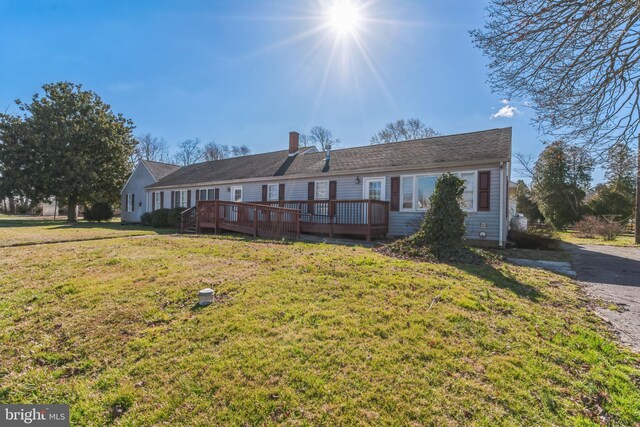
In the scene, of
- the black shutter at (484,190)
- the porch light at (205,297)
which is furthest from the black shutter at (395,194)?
the porch light at (205,297)

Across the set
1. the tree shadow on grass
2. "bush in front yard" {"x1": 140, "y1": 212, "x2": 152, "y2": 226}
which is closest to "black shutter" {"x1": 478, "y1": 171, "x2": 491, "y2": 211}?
the tree shadow on grass

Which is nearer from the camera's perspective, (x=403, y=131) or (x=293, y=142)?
(x=293, y=142)

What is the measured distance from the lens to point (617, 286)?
5898 millimetres

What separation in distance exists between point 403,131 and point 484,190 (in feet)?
81.2

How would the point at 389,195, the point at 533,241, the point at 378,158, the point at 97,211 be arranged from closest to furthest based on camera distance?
the point at 533,241
the point at 389,195
the point at 378,158
the point at 97,211

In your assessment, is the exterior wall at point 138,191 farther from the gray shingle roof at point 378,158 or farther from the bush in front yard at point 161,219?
the bush in front yard at point 161,219

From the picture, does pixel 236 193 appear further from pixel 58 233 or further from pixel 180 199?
pixel 58 233

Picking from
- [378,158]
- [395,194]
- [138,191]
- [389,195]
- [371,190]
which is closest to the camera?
[395,194]

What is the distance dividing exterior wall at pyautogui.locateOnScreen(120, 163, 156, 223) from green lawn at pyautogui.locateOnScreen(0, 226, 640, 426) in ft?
64.6

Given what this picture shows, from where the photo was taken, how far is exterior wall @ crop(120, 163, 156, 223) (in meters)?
23.3

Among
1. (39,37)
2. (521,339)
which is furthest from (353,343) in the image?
(39,37)

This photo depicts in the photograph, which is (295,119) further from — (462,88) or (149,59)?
(462,88)

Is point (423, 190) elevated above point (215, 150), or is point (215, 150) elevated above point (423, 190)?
point (215, 150)

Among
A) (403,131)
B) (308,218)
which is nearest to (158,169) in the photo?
(308,218)
